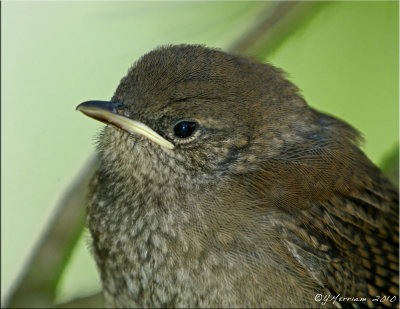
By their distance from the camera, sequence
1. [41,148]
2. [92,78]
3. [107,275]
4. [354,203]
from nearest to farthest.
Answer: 1. [354,203]
2. [107,275]
3. [92,78]
4. [41,148]

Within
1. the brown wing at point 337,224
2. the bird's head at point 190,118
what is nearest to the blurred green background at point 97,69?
the bird's head at point 190,118

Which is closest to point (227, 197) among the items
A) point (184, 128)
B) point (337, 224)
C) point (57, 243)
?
point (184, 128)

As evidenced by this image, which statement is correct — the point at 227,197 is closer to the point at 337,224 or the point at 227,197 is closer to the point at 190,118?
the point at 190,118

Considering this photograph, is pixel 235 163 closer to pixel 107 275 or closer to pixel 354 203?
pixel 354 203

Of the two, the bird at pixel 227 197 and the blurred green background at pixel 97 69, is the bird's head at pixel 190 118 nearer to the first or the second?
the bird at pixel 227 197

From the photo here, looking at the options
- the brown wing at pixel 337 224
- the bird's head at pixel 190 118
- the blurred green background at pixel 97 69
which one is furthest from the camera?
the blurred green background at pixel 97 69

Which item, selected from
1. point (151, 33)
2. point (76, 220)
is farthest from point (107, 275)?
point (151, 33)

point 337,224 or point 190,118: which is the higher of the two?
point 190,118
